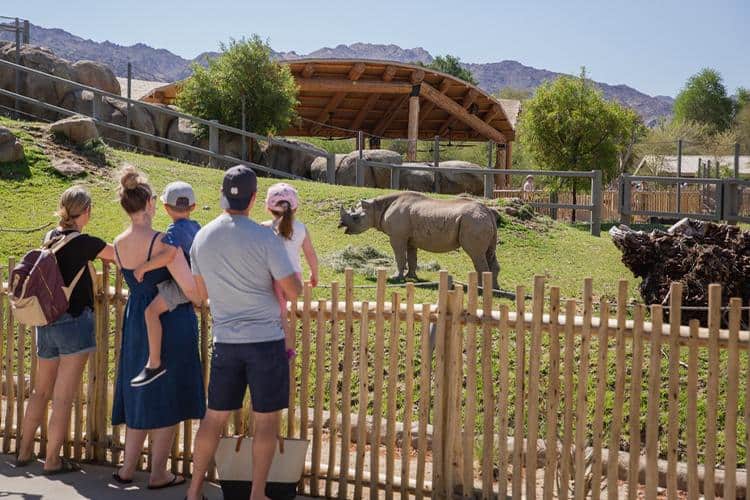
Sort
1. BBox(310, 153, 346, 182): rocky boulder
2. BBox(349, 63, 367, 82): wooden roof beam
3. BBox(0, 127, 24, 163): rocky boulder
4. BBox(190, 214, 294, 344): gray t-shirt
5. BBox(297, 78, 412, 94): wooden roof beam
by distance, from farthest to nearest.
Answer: BBox(349, 63, 367, 82): wooden roof beam, BBox(297, 78, 412, 94): wooden roof beam, BBox(310, 153, 346, 182): rocky boulder, BBox(0, 127, 24, 163): rocky boulder, BBox(190, 214, 294, 344): gray t-shirt

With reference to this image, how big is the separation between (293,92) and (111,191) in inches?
444

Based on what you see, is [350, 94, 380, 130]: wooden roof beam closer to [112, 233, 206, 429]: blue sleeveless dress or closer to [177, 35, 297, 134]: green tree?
[177, 35, 297, 134]: green tree

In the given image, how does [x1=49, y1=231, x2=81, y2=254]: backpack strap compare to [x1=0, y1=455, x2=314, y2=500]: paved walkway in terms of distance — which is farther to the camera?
[x1=49, y1=231, x2=81, y2=254]: backpack strap

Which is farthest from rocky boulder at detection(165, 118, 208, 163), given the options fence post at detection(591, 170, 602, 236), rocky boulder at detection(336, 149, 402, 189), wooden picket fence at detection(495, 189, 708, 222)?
fence post at detection(591, 170, 602, 236)

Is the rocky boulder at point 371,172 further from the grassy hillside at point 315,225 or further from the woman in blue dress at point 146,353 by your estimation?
the woman in blue dress at point 146,353

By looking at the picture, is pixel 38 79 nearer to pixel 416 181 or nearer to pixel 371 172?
pixel 371 172

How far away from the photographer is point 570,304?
5672 millimetres

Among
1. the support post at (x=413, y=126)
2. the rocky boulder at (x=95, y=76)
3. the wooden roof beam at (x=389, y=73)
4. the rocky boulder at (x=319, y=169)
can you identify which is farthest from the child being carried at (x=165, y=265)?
the wooden roof beam at (x=389, y=73)

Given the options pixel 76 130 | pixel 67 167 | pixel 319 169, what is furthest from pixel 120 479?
pixel 319 169

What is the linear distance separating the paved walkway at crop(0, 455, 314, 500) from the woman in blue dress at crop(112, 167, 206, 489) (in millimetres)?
→ 147

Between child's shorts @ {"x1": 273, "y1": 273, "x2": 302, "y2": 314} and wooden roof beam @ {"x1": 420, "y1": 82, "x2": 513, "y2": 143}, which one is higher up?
wooden roof beam @ {"x1": 420, "y1": 82, "x2": 513, "y2": 143}

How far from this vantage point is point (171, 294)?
614 centimetres

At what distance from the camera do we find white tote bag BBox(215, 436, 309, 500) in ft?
19.7

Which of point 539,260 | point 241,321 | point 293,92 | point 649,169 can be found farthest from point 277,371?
point 649,169
